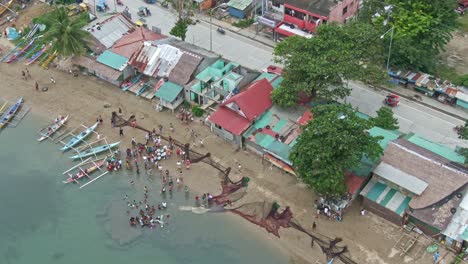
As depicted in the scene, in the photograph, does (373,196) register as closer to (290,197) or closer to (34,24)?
(290,197)

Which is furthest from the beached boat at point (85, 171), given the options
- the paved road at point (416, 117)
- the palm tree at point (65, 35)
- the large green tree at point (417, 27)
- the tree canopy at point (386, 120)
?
the large green tree at point (417, 27)

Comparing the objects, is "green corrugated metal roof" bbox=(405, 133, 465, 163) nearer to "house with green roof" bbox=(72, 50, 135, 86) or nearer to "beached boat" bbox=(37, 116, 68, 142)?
"house with green roof" bbox=(72, 50, 135, 86)

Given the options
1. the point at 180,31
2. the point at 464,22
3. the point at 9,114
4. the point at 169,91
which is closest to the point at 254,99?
the point at 169,91

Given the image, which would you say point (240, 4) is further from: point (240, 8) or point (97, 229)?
point (97, 229)

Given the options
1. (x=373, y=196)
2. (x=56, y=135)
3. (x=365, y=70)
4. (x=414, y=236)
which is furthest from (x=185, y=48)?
(x=414, y=236)

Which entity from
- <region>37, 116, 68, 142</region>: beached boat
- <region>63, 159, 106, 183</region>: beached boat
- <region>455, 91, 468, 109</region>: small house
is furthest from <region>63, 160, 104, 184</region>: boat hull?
<region>455, 91, 468, 109</region>: small house

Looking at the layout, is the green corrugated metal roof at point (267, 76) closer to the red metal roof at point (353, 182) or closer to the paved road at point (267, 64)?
the paved road at point (267, 64)
